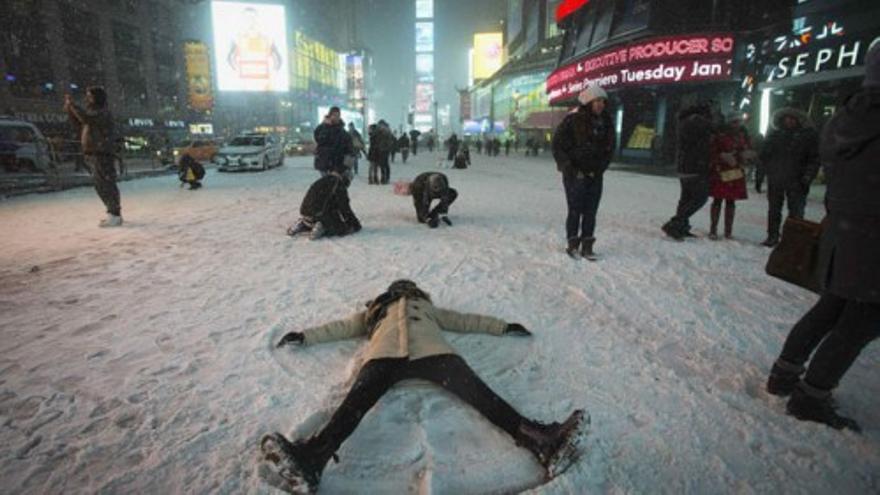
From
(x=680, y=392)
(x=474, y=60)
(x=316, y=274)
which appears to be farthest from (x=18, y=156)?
(x=474, y=60)

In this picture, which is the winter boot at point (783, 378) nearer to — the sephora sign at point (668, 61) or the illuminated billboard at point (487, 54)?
the sephora sign at point (668, 61)

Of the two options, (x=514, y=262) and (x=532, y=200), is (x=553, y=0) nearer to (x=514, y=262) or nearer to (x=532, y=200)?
(x=532, y=200)

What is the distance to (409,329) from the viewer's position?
265 centimetres

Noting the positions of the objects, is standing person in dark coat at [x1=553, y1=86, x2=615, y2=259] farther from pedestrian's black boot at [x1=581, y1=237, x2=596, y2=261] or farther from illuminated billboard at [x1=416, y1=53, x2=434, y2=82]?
illuminated billboard at [x1=416, y1=53, x2=434, y2=82]

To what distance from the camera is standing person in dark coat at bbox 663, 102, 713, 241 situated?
6250 mm

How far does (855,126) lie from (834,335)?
102 cm

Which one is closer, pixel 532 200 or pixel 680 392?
pixel 680 392

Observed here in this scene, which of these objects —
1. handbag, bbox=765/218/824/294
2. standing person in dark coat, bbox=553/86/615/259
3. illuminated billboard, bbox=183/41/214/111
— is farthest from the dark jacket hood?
illuminated billboard, bbox=183/41/214/111

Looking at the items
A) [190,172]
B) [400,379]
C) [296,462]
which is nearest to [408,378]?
[400,379]

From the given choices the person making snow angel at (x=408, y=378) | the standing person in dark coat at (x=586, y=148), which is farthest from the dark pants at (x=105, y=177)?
the standing person in dark coat at (x=586, y=148)

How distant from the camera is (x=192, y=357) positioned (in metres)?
3.23

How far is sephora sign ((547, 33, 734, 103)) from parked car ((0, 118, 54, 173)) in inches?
788

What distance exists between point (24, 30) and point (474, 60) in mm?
68895

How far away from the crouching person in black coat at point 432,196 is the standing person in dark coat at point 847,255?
18.6 feet
